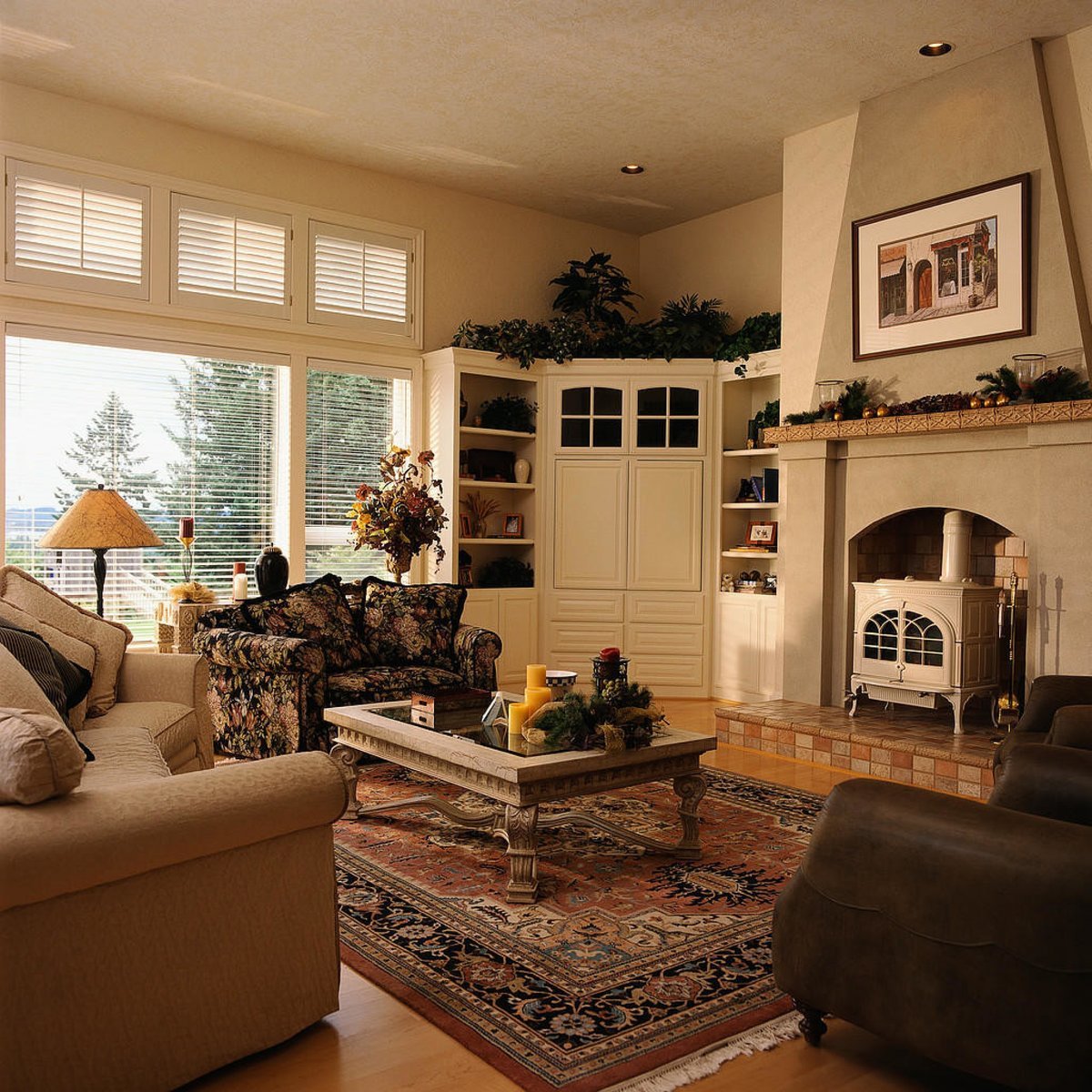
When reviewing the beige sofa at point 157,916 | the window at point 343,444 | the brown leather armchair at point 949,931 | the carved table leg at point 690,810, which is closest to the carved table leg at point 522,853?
the carved table leg at point 690,810

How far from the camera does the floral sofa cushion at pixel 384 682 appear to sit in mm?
4707

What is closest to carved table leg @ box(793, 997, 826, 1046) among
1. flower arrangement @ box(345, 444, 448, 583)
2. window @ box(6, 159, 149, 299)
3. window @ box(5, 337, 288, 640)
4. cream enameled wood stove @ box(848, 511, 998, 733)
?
cream enameled wood stove @ box(848, 511, 998, 733)

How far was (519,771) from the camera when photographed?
3.01 metres

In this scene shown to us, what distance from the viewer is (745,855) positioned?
3580 millimetres

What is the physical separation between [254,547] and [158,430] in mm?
933

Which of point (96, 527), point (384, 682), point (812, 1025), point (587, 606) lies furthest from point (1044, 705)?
point (587, 606)

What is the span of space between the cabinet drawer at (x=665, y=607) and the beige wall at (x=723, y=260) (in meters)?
2.04

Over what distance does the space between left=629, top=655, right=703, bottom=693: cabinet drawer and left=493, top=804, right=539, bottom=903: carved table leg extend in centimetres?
401

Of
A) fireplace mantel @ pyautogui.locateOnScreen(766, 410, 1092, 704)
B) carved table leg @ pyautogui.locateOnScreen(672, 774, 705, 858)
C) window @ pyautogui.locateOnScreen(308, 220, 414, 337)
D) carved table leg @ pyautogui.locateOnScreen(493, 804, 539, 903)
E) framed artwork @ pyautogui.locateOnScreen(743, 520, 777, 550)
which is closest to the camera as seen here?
carved table leg @ pyautogui.locateOnScreen(493, 804, 539, 903)

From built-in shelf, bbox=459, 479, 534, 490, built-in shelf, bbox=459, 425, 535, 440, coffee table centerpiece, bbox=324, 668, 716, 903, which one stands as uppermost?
built-in shelf, bbox=459, 425, 535, 440

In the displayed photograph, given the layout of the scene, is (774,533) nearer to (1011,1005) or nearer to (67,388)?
(67,388)

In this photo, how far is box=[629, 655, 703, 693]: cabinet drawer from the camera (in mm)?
7086

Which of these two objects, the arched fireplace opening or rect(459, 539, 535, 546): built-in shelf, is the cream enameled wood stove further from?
rect(459, 539, 535, 546): built-in shelf

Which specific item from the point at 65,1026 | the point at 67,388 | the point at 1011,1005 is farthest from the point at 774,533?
the point at 65,1026
